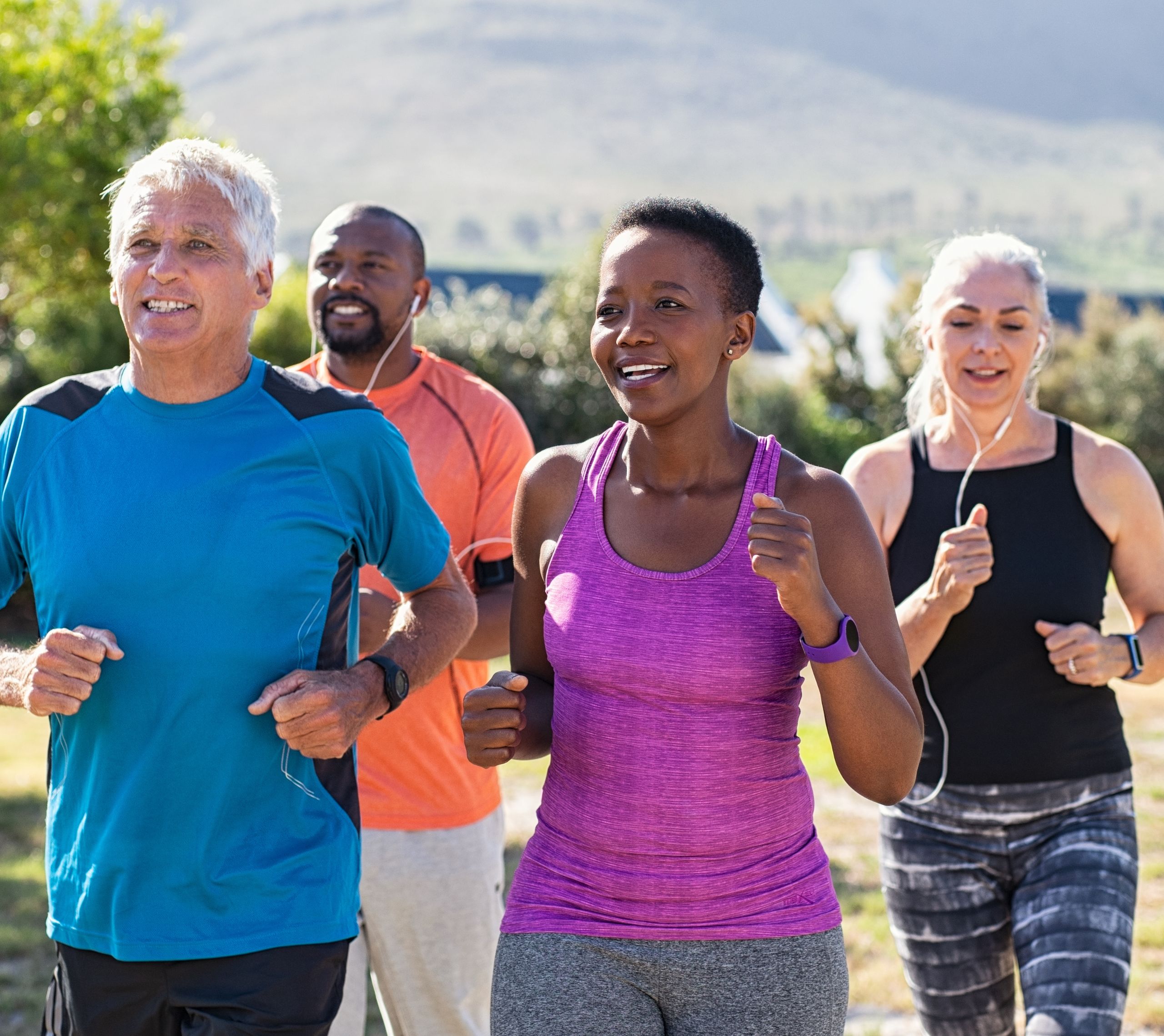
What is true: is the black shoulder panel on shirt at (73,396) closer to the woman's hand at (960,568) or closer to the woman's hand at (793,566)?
the woman's hand at (793,566)

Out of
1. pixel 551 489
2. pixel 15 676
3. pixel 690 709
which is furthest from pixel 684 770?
pixel 15 676

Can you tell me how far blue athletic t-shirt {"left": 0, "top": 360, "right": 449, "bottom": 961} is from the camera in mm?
2621

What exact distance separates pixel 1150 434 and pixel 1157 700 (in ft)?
53.7

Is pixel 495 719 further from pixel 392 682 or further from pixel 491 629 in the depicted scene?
pixel 491 629

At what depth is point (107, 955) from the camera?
2.64 meters

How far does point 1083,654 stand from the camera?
3.52 meters

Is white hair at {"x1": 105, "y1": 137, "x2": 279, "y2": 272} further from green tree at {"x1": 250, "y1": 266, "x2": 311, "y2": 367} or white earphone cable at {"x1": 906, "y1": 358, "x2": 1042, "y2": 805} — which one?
green tree at {"x1": 250, "y1": 266, "x2": 311, "y2": 367}

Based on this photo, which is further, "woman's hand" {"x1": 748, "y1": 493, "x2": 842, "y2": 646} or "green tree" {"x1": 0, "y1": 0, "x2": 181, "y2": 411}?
"green tree" {"x1": 0, "y1": 0, "x2": 181, "y2": 411}

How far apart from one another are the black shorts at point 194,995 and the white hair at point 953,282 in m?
2.35

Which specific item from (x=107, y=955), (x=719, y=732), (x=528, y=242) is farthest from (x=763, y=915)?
(x=528, y=242)

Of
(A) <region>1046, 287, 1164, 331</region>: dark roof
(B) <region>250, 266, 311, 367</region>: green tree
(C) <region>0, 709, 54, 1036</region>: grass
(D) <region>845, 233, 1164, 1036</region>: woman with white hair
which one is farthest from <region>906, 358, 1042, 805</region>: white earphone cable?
(A) <region>1046, 287, 1164, 331</region>: dark roof

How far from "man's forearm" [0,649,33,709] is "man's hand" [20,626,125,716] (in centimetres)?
6

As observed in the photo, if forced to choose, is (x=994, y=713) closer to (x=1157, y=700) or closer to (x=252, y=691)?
(x=252, y=691)

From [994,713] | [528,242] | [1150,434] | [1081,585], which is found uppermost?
[528,242]
